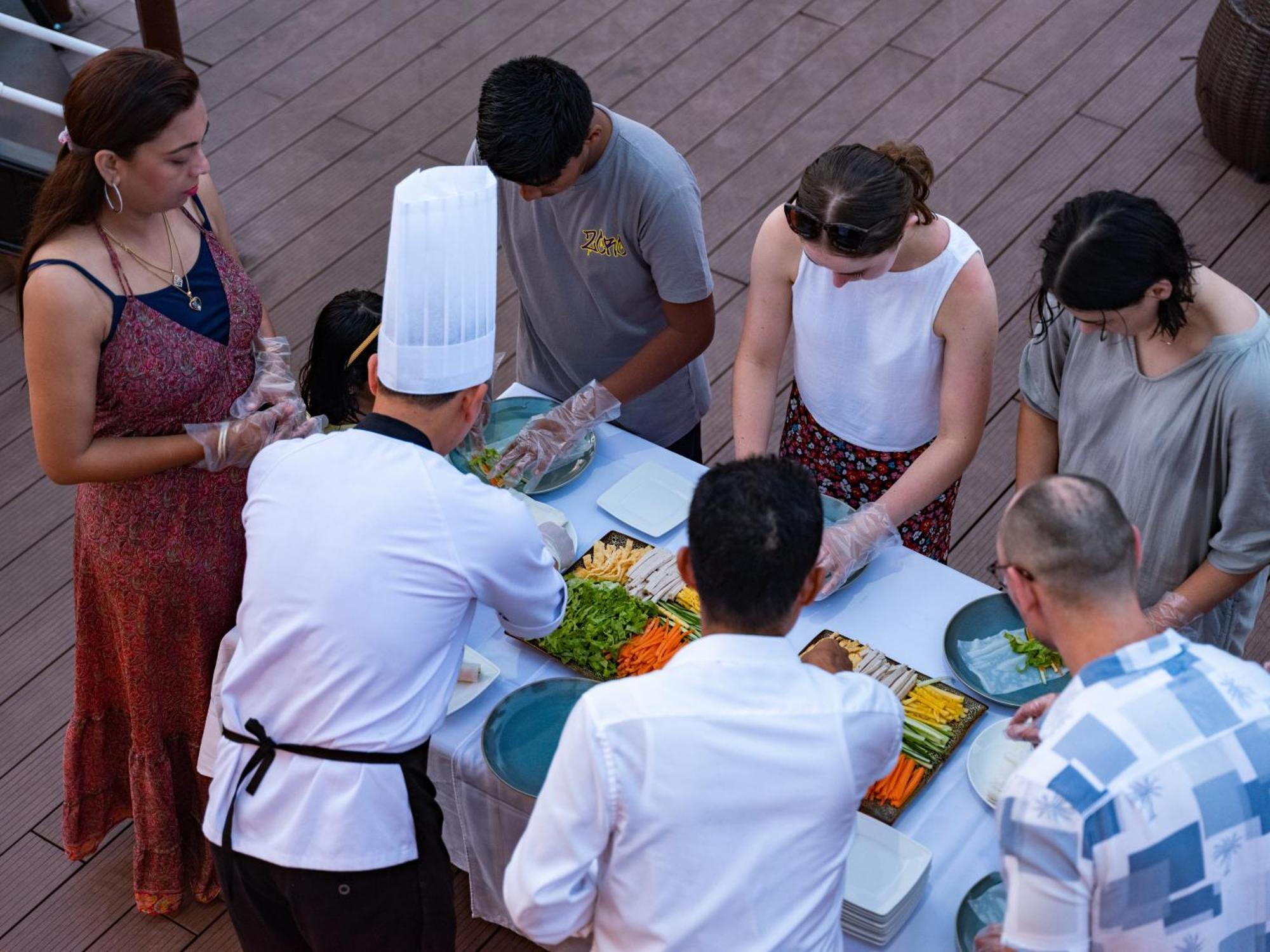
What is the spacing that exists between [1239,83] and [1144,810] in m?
3.69

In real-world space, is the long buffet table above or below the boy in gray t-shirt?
below

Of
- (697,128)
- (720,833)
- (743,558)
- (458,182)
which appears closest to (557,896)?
(720,833)

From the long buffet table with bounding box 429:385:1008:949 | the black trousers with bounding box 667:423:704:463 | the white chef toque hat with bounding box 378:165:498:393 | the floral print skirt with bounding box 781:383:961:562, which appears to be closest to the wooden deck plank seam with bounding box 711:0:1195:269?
the black trousers with bounding box 667:423:704:463

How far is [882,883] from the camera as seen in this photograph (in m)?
1.87

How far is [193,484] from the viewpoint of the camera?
2.38 metres

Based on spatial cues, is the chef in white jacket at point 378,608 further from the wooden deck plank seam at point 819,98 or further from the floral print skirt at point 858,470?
the wooden deck plank seam at point 819,98

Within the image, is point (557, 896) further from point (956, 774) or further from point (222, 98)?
point (222, 98)

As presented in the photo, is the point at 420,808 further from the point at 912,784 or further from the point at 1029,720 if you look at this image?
the point at 1029,720

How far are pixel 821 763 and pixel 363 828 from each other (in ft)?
2.43

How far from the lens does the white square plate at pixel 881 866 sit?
1.84 m

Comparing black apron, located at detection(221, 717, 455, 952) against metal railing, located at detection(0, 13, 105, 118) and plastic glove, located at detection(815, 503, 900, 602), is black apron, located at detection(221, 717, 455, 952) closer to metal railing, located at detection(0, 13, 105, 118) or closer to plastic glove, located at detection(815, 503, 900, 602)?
plastic glove, located at detection(815, 503, 900, 602)

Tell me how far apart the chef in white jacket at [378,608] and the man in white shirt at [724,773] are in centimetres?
36

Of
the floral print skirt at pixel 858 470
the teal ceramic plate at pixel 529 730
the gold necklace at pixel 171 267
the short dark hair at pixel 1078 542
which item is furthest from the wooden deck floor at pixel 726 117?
the short dark hair at pixel 1078 542

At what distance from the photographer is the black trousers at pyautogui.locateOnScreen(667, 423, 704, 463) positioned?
310cm
